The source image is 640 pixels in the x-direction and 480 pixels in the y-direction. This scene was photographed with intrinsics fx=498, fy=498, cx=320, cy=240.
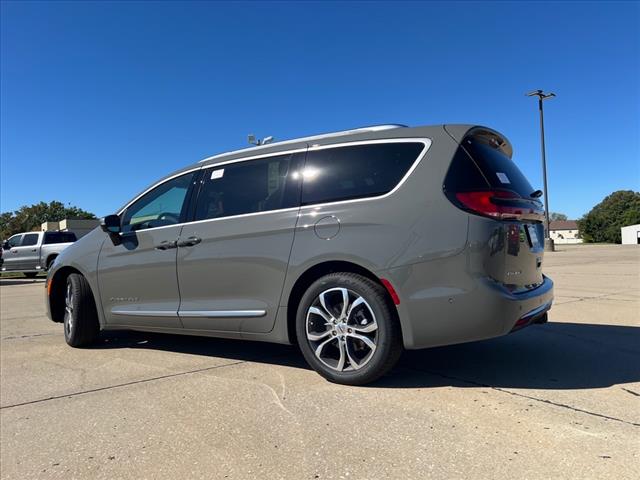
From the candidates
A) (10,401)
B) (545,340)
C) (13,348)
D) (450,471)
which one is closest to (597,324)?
(545,340)

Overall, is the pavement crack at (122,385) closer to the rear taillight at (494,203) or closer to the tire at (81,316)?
the tire at (81,316)

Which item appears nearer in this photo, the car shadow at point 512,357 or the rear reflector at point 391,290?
the rear reflector at point 391,290

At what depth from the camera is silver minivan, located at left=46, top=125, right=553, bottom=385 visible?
3.27 metres

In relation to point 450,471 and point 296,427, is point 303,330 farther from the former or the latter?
point 450,471

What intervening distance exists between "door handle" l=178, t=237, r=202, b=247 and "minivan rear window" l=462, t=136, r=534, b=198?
236cm

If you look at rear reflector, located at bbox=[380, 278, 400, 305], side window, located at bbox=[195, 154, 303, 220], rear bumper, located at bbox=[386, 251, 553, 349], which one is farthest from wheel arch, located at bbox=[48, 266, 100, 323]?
rear bumper, located at bbox=[386, 251, 553, 349]

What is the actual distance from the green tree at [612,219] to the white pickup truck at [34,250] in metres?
68.7

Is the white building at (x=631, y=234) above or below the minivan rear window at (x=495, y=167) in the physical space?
below

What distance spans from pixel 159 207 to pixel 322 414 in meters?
2.87

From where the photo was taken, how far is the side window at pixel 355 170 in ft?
11.7

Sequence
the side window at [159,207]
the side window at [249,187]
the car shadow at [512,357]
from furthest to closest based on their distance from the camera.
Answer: the side window at [159,207] < the side window at [249,187] < the car shadow at [512,357]

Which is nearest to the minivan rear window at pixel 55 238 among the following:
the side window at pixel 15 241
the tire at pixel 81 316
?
the side window at pixel 15 241

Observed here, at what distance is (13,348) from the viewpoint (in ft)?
18.1

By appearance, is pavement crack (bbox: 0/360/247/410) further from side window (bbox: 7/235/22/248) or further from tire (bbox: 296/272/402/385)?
side window (bbox: 7/235/22/248)
